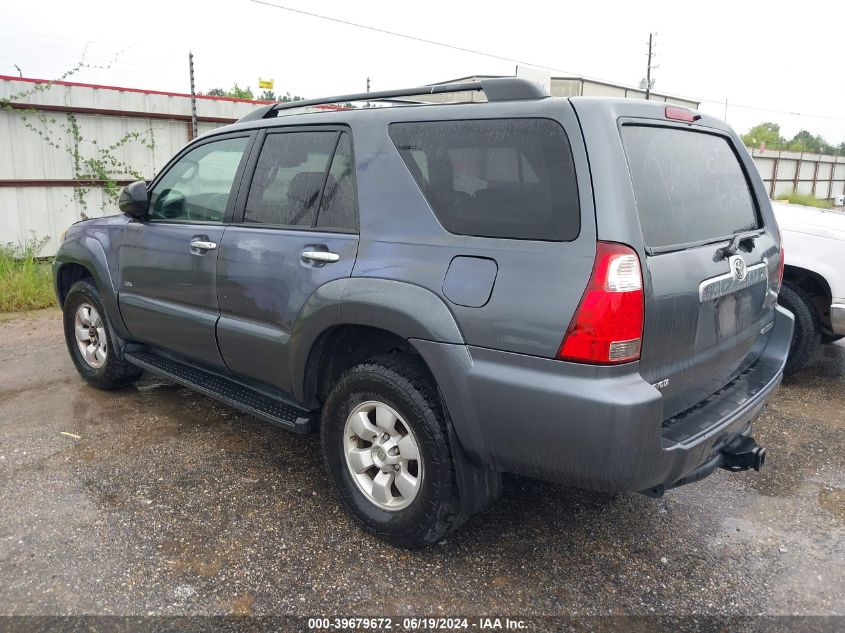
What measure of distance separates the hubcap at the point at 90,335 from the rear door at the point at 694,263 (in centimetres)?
372

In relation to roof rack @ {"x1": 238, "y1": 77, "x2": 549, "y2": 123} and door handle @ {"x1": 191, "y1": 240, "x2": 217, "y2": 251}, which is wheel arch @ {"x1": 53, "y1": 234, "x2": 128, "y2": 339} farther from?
roof rack @ {"x1": 238, "y1": 77, "x2": 549, "y2": 123}

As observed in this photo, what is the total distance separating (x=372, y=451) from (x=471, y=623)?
0.80 m

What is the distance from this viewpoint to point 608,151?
2.29 metres

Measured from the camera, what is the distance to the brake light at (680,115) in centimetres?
269

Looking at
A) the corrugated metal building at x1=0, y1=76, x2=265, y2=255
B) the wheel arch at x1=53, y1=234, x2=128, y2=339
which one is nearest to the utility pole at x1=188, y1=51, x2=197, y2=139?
the corrugated metal building at x1=0, y1=76, x2=265, y2=255

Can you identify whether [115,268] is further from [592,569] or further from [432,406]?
[592,569]

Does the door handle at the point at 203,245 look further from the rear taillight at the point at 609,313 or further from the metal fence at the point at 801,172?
the metal fence at the point at 801,172

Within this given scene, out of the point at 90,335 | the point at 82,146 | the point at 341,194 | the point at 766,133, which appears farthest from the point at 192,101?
the point at 766,133

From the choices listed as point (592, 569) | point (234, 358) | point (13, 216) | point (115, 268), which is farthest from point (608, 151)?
point (13, 216)

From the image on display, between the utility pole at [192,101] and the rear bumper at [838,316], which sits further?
the utility pole at [192,101]

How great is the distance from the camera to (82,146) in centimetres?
909

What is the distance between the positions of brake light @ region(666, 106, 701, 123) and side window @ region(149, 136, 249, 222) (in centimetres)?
215

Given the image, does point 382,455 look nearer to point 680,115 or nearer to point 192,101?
point 680,115

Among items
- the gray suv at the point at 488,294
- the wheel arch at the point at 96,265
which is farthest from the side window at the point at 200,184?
the wheel arch at the point at 96,265
